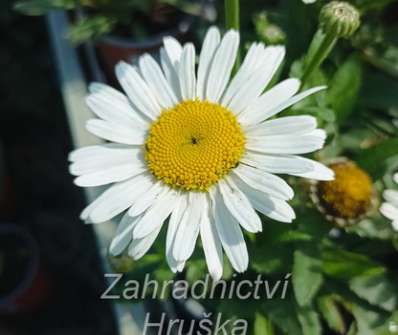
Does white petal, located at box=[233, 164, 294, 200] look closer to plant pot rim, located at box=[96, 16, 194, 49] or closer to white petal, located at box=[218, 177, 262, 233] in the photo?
white petal, located at box=[218, 177, 262, 233]

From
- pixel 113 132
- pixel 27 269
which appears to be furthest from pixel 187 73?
pixel 27 269

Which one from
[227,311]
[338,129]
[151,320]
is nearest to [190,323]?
[151,320]

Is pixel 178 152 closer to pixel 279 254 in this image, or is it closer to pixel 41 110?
pixel 279 254

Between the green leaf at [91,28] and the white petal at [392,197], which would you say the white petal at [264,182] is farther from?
the green leaf at [91,28]

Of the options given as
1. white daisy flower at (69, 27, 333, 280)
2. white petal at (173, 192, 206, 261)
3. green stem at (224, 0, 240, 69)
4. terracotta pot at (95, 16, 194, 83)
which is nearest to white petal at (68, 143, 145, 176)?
white daisy flower at (69, 27, 333, 280)

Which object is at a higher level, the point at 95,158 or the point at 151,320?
the point at 95,158
